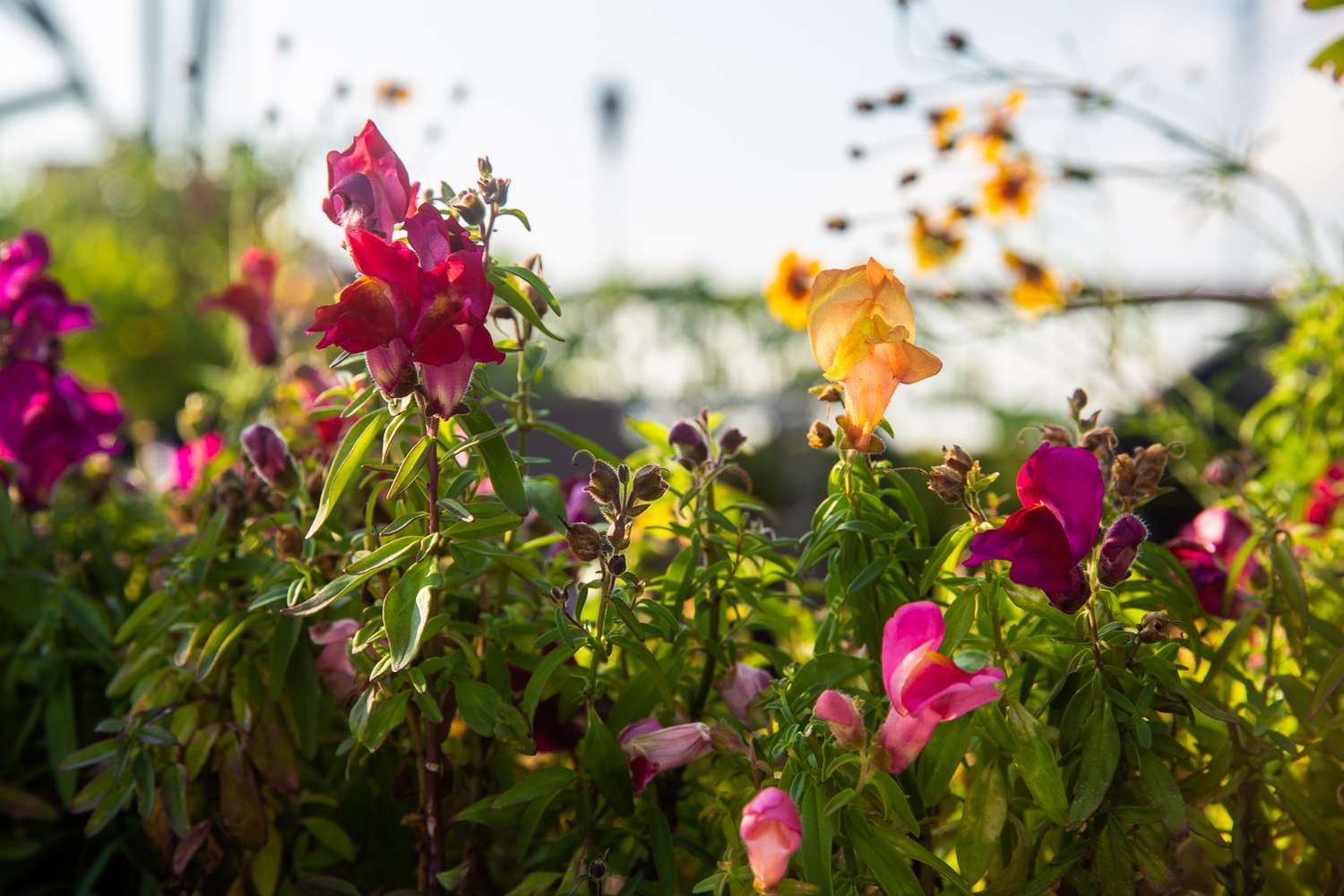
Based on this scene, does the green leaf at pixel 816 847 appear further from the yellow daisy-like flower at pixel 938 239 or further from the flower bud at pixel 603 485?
the yellow daisy-like flower at pixel 938 239

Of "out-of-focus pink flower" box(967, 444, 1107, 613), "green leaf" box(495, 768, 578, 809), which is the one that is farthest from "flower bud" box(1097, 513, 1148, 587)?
"green leaf" box(495, 768, 578, 809)

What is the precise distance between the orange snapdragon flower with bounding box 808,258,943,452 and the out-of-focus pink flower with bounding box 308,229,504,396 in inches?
8.1

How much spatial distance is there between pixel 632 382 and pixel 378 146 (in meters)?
3.63

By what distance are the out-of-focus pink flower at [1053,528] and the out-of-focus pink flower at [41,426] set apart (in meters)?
0.83

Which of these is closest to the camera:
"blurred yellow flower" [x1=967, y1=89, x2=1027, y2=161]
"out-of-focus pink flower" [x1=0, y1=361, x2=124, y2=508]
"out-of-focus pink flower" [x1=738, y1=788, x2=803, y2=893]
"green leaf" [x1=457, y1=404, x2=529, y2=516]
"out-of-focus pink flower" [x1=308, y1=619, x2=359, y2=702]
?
"out-of-focus pink flower" [x1=738, y1=788, x2=803, y2=893]

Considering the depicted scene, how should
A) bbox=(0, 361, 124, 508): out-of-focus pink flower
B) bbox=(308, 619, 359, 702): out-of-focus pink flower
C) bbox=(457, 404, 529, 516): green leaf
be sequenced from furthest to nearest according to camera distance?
1. bbox=(0, 361, 124, 508): out-of-focus pink flower
2. bbox=(308, 619, 359, 702): out-of-focus pink flower
3. bbox=(457, 404, 529, 516): green leaf

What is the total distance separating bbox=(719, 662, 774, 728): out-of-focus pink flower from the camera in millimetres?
807

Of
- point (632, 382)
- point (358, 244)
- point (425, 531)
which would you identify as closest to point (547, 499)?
point (425, 531)

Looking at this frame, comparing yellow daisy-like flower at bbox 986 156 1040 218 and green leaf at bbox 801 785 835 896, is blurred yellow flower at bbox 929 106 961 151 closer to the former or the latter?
yellow daisy-like flower at bbox 986 156 1040 218

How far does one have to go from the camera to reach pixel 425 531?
2.41 ft

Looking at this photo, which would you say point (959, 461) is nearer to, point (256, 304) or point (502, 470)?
point (502, 470)

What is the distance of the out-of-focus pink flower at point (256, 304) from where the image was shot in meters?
1.45

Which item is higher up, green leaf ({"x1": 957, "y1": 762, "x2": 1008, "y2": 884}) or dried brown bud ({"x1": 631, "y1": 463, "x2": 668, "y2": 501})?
dried brown bud ({"x1": 631, "y1": 463, "x2": 668, "y2": 501})

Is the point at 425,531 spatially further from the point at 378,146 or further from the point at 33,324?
the point at 33,324
